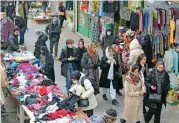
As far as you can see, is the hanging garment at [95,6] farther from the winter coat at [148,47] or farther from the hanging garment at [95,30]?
the winter coat at [148,47]

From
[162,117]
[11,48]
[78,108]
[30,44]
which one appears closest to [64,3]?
[30,44]

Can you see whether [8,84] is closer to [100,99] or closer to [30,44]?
[100,99]

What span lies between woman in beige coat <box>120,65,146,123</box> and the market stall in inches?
46.5

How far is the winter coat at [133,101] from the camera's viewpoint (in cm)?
932

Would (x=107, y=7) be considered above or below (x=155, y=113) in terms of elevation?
above

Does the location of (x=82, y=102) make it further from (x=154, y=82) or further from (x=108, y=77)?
(x=108, y=77)

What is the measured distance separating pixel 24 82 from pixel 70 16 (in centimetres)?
1039

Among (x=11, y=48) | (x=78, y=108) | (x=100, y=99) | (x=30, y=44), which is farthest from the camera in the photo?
(x=30, y=44)

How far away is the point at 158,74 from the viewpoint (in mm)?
9430

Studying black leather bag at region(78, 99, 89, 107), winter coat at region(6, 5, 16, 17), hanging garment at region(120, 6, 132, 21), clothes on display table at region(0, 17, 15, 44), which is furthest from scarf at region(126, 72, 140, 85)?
winter coat at region(6, 5, 16, 17)

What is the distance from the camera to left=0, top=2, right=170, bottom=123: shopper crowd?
29.5 feet

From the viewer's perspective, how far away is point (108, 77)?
36.2 feet

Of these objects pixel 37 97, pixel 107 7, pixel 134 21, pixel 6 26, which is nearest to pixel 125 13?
pixel 107 7

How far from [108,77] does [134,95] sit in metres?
1.78
